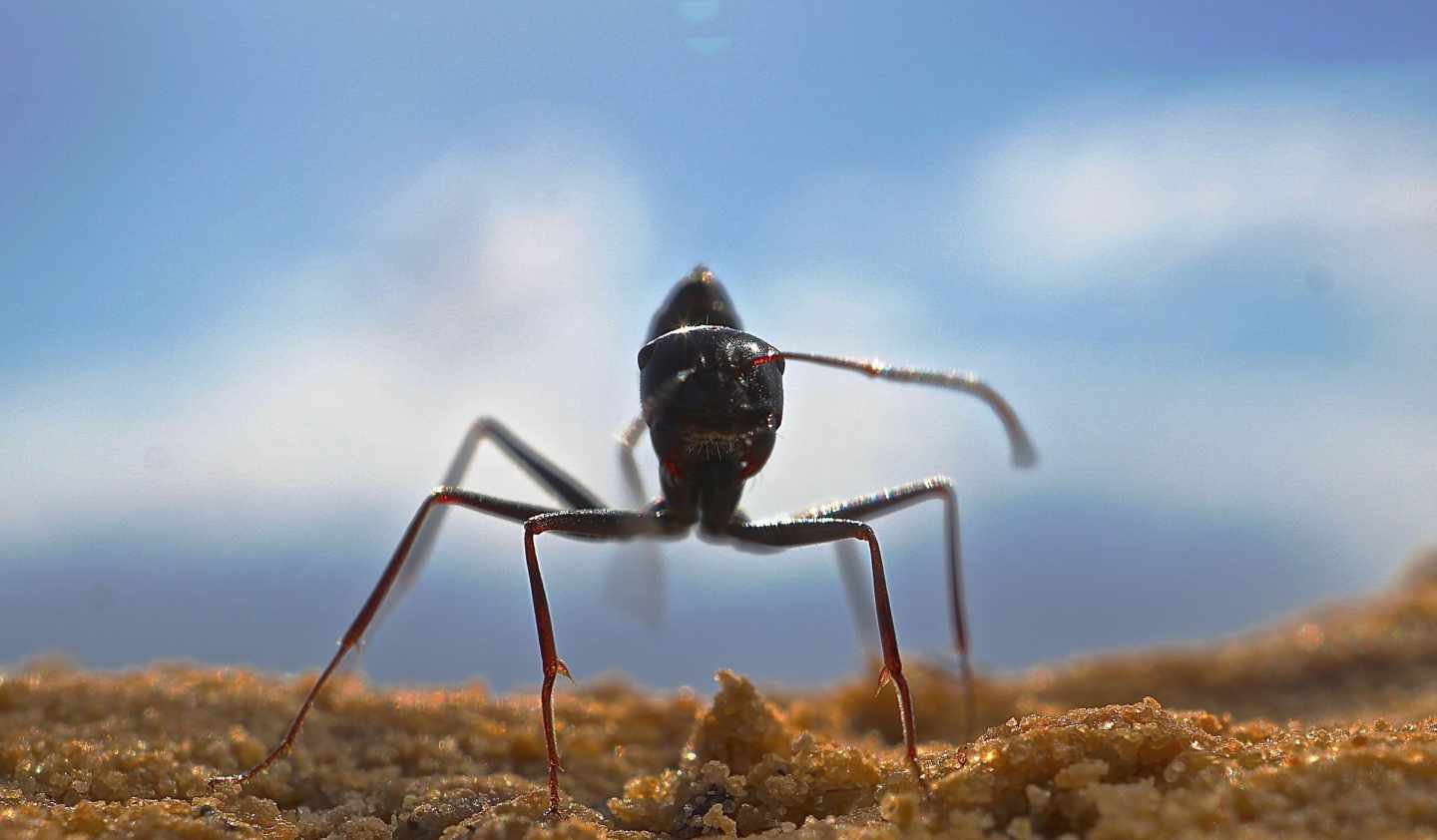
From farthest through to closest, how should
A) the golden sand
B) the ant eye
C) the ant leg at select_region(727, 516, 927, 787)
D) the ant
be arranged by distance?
the ant eye, the ant, the ant leg at select_region(727, 516, 927, 787), the golden sand

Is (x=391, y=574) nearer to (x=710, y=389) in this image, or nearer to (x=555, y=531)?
(x=555, y=531)

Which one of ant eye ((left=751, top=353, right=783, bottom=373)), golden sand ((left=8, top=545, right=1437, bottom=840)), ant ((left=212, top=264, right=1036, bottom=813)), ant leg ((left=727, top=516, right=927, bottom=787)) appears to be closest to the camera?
golden sand ((left=8, top=545, right=1437, bottom=840))

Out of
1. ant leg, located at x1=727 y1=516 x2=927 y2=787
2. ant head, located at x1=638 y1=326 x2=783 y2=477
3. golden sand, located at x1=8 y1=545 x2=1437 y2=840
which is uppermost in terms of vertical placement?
ant head, located at x1=638 y1=326 x2=783 y2=477

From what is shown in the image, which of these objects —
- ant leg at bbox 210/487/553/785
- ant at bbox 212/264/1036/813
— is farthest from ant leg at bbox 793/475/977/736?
ant leg at bbox 210/487/553/785

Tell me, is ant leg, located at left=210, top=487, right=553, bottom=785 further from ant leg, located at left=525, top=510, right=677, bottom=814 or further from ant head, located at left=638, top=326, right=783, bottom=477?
ant head, located at left=638, top=326, right=783, bottom=477

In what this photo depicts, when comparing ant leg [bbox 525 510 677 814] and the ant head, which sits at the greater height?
the ant head

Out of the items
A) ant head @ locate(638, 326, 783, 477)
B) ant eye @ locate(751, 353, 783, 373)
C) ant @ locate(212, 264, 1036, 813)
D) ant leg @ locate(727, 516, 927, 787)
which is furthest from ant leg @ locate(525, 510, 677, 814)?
ant eye @ locate(751, 353, 783, 373)

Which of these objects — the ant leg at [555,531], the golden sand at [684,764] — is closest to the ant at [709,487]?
the ant leg at [555,531]

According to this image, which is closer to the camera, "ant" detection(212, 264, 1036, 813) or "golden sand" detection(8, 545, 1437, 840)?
"golden sand" detection(8, 545, 1437, 840)

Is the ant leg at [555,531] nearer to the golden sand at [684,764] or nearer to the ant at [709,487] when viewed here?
the ant at [709,487]
